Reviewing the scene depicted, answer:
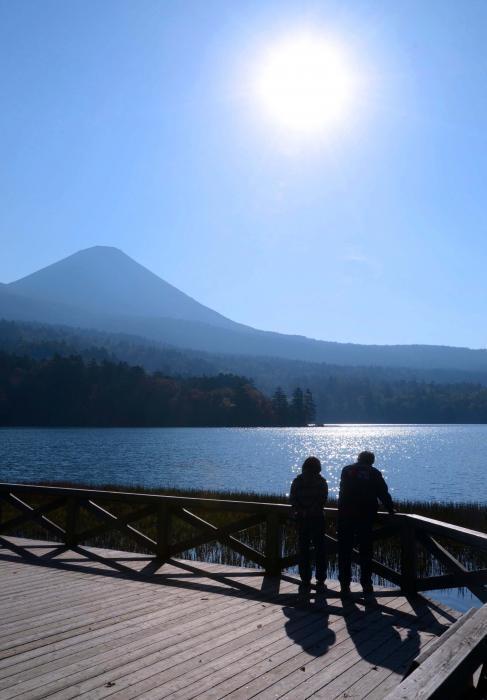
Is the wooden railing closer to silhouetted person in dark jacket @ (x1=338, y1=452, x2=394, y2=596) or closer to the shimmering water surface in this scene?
silhouetted person in dark jacket @ (x1=338, y1=452, x2=394, y2=596)

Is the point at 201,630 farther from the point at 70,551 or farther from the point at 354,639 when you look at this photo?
the point at 70,551

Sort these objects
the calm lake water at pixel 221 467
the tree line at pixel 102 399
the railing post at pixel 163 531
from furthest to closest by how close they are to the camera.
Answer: the tree line at pixel 102 399 → the calm lake water at pixel 221 467 → the railing post at pixel 163 531

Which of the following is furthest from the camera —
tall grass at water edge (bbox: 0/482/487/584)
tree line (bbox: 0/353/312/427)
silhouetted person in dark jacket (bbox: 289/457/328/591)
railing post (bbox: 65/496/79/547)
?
tree line (bbox: 0/353/312/427)

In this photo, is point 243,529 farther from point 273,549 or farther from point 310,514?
point 310,514

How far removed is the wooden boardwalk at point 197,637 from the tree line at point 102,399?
117250mm

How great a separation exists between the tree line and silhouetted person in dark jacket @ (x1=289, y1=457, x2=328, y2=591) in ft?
388

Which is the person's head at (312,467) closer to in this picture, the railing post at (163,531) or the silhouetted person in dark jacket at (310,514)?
the silhouetted person in dark jacket at (310,514)

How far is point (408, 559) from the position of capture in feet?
25.9

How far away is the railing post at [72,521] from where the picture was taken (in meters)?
10.8

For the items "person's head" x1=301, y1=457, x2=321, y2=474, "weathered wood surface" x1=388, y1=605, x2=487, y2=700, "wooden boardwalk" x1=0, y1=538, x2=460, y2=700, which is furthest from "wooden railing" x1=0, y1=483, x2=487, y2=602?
"weathered wood surface" x1=388, y1=605, x2=487, y2=700

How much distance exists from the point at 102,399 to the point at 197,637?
120498mm

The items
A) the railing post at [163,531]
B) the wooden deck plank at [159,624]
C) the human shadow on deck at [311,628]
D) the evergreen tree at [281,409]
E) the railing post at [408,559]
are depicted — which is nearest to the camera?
the wooden deck plank at [159,624]

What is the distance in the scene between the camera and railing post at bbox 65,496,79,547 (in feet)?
35.4

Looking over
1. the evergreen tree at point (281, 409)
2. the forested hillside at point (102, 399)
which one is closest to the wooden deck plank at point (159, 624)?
the forested hillside at point (102, 399)
